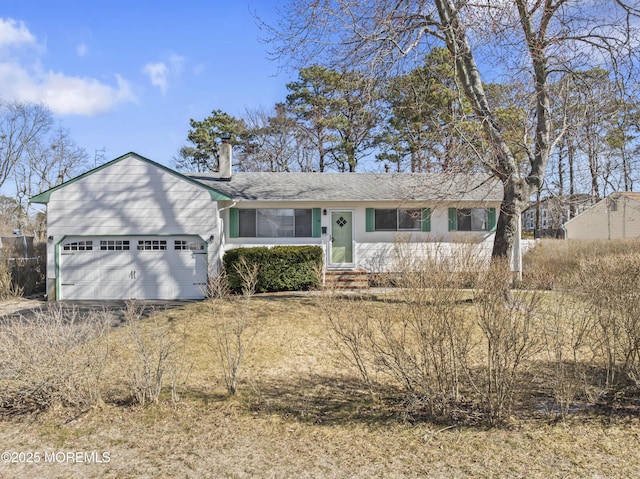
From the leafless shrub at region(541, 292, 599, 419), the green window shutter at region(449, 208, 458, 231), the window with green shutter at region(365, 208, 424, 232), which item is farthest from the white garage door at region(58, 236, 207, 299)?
the leafless shrub at region(541, 292, 599, 419)

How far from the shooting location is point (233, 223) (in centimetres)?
1405

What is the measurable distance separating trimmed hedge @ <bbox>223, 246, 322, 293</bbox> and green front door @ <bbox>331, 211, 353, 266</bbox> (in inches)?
62.4

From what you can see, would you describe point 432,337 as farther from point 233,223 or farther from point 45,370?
point 233,223

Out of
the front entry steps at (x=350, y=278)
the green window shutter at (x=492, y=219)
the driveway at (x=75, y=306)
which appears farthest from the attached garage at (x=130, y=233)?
the green window shutter at (x=492, y=219)

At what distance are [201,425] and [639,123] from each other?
1117 centimetres

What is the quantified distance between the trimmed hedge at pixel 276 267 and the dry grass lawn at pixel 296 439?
6747 millimetres

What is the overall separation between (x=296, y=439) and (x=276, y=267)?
344 inches

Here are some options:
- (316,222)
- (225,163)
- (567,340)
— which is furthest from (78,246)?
(567,340)

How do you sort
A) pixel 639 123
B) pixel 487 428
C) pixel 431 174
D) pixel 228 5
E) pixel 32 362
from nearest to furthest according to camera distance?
1. pixel 487 428
2. pixel 32 362
3. pixel 228 5
4. pixel 639 123
5. pixel 431 174

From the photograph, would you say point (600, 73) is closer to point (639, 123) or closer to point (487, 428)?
point (639, 123)

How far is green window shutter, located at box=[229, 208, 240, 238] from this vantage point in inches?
553

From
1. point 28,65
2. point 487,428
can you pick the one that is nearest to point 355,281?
point 487,428

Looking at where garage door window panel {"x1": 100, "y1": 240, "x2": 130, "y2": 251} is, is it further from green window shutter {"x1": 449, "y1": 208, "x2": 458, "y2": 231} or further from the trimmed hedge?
green window shutter {"x1": 449, "y1": 208, "x2": 458, "y2": 231}

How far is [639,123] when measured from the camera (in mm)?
9992
